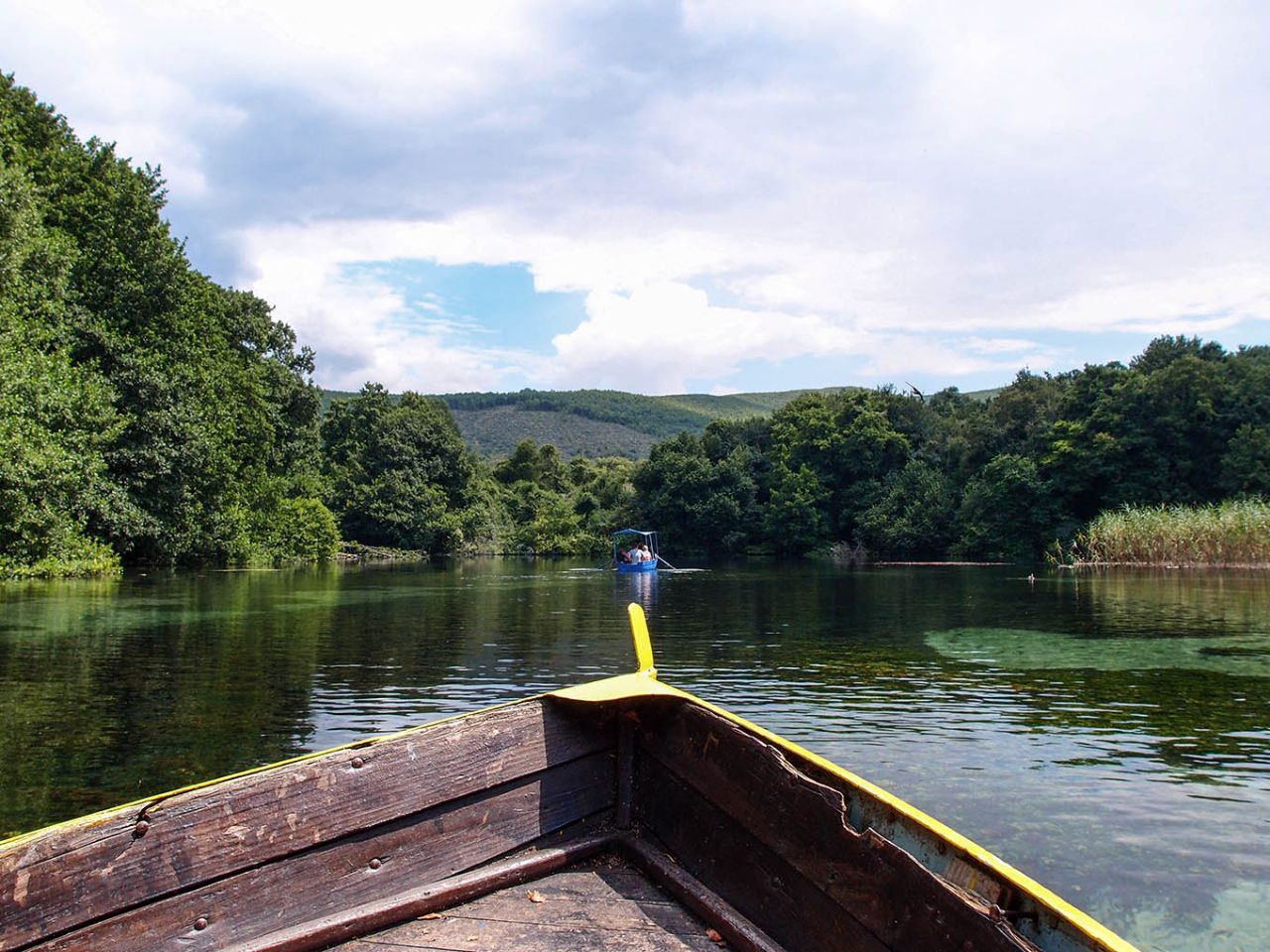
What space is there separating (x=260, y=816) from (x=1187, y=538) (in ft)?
134

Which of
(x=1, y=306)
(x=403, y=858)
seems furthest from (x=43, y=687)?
(x=1, y=306)

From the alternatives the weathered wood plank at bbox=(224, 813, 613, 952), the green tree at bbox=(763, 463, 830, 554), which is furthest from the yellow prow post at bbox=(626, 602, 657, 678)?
the green tree at bbox=(763, 463, 830, 554)

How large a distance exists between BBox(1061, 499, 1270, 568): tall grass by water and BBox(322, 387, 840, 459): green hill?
11885 centimetres

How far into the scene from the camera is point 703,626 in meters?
21.1

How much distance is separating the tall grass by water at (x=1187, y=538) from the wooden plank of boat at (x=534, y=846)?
37210 millimetres

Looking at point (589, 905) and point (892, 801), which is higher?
point (892, 801)

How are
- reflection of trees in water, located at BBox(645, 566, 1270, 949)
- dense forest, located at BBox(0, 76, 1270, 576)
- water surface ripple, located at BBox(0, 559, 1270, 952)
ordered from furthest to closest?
1. dense forest, located at BBox(0, 76, 1270, 576)
2. water surface ripple, located at BBox(0, 559, 1270, 952)
3. reflection of trees in water, located at BBox(645, 566, 1270, 949)

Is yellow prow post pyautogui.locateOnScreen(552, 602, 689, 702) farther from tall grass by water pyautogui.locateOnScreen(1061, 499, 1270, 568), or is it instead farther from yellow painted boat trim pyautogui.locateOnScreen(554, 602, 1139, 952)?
tall grass by water pyautogui.locateOnScreen(1061, 499, 1270, 568)

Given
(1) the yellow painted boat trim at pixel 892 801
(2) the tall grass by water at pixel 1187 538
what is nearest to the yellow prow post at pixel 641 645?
(1) the yellow painted boat trim at pixel 892 801

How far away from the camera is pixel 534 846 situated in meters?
4.18

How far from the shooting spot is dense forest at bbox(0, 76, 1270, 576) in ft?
104

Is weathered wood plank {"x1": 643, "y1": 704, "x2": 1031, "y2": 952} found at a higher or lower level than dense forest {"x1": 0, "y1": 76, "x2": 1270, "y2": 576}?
lower

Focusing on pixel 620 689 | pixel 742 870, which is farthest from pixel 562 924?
pixel 620 689

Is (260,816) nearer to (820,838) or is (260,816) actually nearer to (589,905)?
(589,905)
